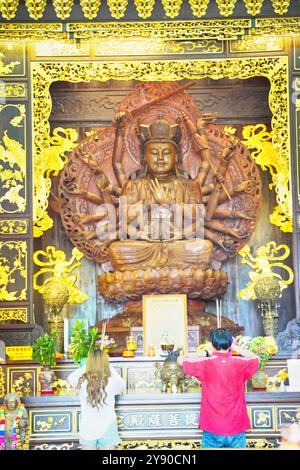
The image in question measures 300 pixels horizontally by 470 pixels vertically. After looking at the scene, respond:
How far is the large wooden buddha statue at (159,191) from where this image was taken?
858 centimetres

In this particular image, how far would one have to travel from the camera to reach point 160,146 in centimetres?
899

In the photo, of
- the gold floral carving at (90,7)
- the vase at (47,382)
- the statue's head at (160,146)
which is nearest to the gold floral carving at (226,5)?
the gold floral carving at (90,7)

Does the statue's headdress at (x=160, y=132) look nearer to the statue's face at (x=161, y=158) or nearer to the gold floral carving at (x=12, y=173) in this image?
the statue's face at (x=161, y=158)

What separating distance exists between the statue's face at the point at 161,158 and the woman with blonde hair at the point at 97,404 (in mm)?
3837

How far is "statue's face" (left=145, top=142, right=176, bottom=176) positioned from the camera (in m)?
8.99

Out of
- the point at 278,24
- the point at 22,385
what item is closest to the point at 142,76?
the point at 278,24

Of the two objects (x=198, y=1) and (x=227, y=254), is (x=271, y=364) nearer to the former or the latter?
(x=227, y=254)


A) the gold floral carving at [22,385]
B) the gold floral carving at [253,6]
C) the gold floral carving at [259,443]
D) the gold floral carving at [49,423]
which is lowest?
the gold floral carving at [259,443]

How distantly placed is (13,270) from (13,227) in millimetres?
388

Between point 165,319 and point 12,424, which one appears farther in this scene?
point 165,319

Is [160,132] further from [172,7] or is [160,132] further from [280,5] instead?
[280,5]

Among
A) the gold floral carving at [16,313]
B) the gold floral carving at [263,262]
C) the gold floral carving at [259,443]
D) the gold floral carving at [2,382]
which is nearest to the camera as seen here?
the gold floral carving at [259,443]

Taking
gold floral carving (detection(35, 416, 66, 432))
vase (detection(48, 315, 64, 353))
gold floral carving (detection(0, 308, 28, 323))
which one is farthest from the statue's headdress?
gold floral carving (detection(35, 416, 66, 432))

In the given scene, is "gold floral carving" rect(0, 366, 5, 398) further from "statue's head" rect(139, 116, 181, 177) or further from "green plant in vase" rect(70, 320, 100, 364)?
"statue's head" rect(139, 116, 181, 177)
